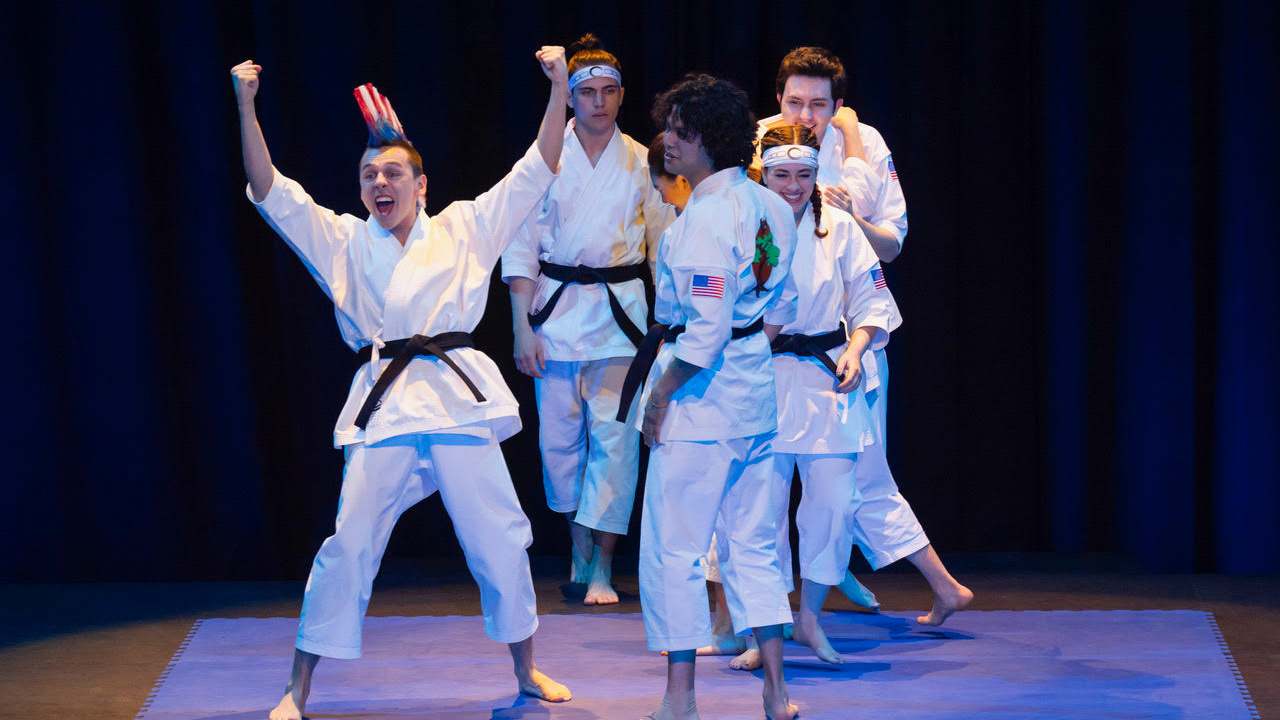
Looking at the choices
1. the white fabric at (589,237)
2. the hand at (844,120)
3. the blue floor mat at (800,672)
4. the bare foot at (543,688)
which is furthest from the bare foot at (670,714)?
the hand at (844,120)

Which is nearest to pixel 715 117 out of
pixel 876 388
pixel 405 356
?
pixel 405 356

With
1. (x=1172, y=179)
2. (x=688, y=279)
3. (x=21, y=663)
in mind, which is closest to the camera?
(x=688, y=279)

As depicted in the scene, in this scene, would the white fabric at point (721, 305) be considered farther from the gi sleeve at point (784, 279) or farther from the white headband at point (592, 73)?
the white headband at point (592, 73)

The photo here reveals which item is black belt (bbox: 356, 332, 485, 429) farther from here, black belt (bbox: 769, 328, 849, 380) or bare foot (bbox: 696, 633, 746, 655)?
bare foot (bbox: 696, 633, 746, 655)

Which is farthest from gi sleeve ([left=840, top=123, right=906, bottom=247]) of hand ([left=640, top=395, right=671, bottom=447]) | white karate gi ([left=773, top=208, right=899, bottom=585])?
hand ([left=640, top=395, right=671, bottom=447])

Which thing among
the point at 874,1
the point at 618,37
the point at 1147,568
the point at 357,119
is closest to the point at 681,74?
the point at 618,37

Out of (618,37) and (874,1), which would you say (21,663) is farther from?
(874,1)

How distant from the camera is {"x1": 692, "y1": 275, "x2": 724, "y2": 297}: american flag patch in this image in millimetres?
2846

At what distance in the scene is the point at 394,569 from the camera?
4.63m

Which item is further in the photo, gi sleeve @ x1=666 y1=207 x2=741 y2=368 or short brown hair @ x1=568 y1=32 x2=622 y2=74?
short brown hair @ x1=568 y1=32 x2=622 y2=74

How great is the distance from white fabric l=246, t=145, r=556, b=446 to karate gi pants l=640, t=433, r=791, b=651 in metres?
0.42

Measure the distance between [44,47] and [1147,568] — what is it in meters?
4.14

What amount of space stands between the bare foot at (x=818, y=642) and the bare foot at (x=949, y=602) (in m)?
0.39

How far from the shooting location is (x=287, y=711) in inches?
121
